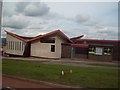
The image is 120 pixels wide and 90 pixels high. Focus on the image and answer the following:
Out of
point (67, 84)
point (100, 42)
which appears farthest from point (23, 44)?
point (67, 84)

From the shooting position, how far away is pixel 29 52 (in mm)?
34750

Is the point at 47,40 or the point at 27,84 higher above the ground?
the point at 47,40

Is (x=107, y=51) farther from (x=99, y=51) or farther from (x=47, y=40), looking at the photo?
(x=47, y=40)

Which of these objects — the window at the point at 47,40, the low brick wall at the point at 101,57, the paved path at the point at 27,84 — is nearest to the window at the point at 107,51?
the low brick wall at the point at 101,57

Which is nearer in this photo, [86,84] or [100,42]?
[86,84]

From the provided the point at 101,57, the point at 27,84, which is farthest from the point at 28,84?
the point at 101,57

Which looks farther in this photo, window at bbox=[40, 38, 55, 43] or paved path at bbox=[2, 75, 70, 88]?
window at bbox=[40, 38, 55, 43]

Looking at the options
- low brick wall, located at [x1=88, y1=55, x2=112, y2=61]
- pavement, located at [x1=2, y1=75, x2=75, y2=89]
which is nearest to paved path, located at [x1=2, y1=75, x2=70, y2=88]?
pavement, located at [x1=2, y1=75, x2=75, y2=89]

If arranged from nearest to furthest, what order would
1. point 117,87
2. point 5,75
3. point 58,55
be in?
point 117,87
point 5,75
point 58,55

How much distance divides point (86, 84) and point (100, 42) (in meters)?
25.4

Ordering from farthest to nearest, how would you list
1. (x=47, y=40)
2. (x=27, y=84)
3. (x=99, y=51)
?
(x=47, y=40) < (x=99, y=51) < (x=27, y=84)

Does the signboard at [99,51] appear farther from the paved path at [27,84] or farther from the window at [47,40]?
the paved path at [27,84]

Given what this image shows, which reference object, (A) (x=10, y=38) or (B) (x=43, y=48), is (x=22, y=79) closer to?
(B) (x=43, y=48)

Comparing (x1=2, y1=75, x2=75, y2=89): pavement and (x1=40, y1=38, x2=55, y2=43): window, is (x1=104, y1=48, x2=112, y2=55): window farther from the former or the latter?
(x1=2, y1=75, x2=75, y2=89): pavement
